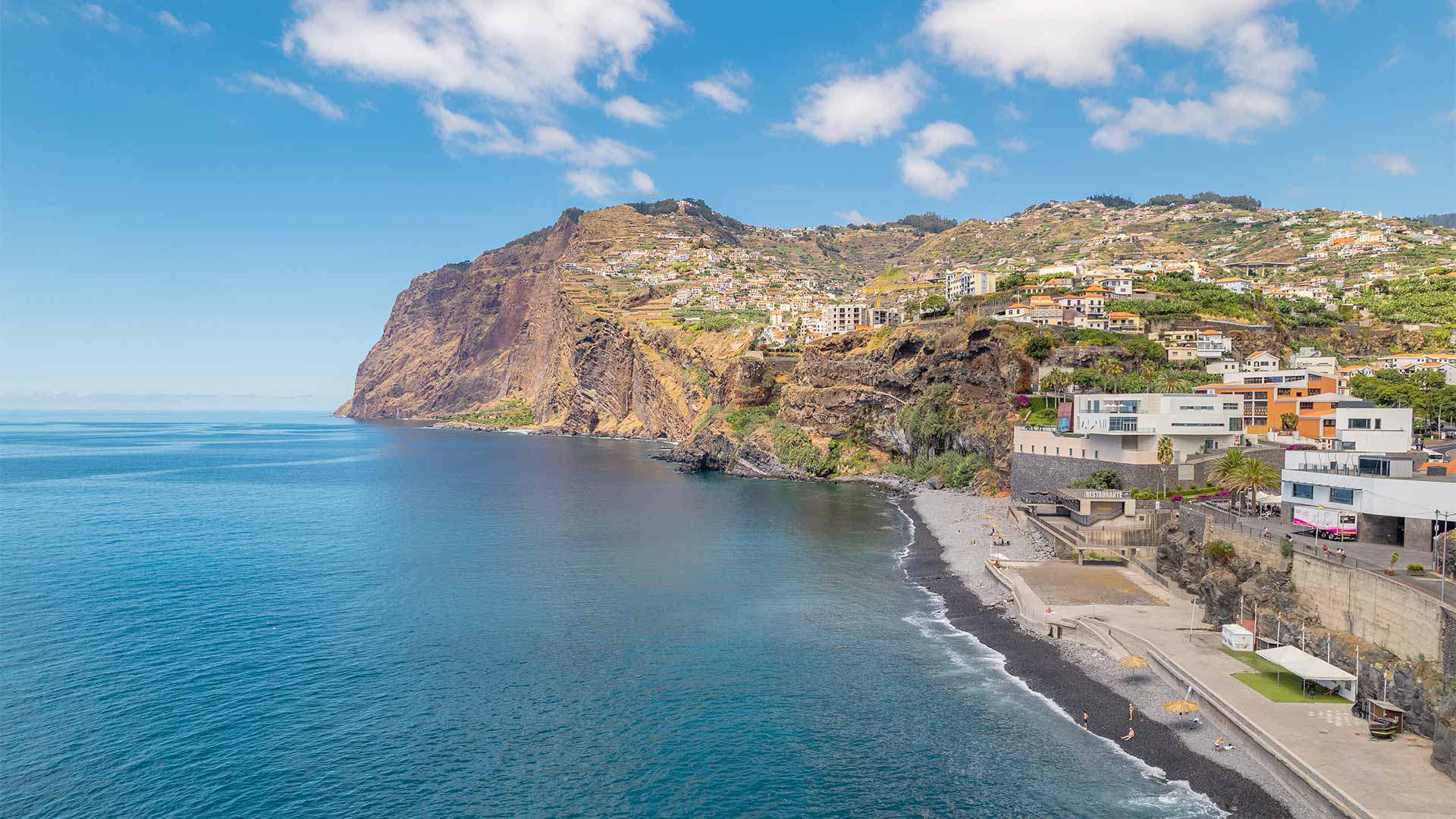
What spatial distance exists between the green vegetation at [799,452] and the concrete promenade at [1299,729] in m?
63.6

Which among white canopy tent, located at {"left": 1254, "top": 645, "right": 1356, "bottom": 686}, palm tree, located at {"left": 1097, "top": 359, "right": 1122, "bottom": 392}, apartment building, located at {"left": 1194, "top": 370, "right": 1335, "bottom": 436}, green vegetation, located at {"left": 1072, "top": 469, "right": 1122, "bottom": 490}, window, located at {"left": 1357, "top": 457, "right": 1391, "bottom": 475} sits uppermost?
palm tree, located at {"left": 1097, "top": 359, "right": 1122, "bottom": 392}

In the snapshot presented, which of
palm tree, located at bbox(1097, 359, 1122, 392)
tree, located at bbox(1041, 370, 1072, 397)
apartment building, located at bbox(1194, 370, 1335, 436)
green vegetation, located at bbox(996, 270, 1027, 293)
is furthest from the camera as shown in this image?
green vegetation, located at bbox(996, 270, 1027, 293)

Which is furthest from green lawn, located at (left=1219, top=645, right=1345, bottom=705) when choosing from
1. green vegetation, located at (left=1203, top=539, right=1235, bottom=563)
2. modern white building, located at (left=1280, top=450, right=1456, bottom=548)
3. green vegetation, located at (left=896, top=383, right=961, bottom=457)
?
green vegetation, located at (left=896, top=383, right=961, bottom=457)

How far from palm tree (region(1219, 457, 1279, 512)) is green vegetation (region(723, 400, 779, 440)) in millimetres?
74230

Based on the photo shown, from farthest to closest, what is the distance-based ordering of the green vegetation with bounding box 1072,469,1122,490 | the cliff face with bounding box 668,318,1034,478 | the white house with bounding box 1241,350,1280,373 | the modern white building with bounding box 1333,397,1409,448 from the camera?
the cliff face with bounding box 668,318,1034,478
the white house with bounding box 1241,350,1280,373
the green vegetation with bounding box 1072,469,1122,490
the modern white building with bounding box 1333,397,1409,448

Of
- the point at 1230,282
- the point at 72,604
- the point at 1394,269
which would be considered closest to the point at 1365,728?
the point at 72,604

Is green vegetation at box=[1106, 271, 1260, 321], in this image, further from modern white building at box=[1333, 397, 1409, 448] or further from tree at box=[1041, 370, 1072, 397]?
modern white building at box=[1333, 397, 1409, 448]

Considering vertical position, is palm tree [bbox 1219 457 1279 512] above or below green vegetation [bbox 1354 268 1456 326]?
below

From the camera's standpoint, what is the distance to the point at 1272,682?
96.3 feet

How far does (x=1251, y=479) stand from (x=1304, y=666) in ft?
64.2

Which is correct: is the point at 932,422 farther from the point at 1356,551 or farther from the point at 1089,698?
the point at 1089,698

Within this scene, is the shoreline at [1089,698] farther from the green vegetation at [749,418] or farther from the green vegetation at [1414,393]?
the green vegetation at [749,418]

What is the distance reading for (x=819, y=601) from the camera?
45.3m

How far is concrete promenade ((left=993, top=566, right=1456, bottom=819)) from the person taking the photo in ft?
69.9
